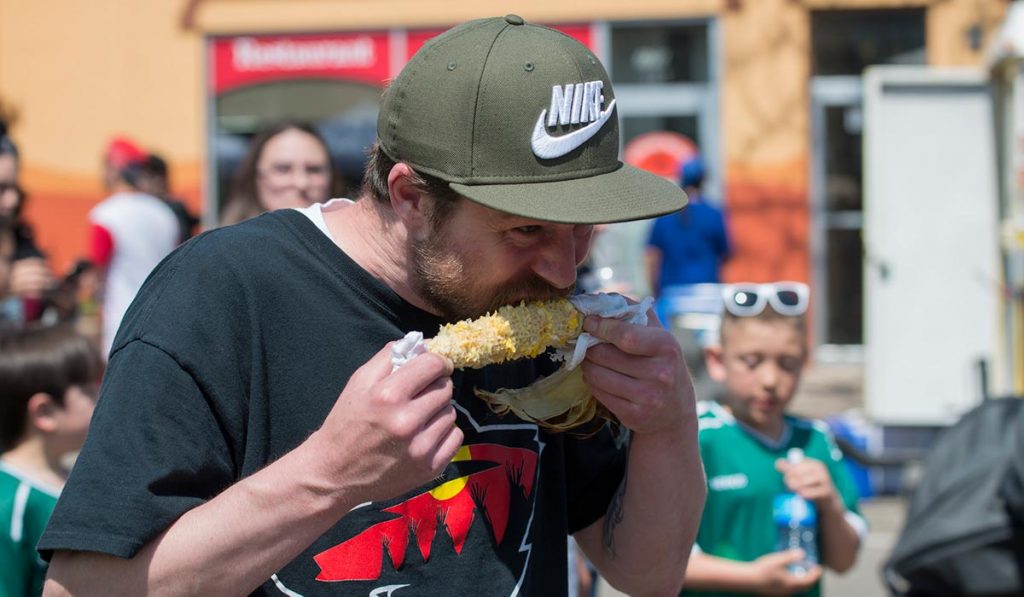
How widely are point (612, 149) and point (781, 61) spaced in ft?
33.9

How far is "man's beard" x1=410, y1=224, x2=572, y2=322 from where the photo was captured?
1.99 meters

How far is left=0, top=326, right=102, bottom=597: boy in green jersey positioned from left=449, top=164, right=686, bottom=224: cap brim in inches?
79.5

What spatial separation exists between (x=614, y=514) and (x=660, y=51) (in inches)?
400

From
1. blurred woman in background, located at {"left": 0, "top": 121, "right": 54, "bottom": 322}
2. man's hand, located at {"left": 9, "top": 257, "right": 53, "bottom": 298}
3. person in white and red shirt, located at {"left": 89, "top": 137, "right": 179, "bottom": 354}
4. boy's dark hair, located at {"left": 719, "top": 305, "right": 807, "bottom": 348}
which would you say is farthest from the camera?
person in white and red shirt, located at {"left": 89, "top": 137, "right": 179, "bottom": 354}

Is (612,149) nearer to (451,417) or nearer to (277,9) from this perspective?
(451,417)

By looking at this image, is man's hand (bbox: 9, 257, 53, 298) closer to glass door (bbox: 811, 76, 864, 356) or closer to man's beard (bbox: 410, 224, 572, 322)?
man's beard (bbox: 410, 224, 572, 322)

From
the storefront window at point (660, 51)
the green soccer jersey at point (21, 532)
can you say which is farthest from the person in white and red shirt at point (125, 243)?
the storefront window at point (660, 51)

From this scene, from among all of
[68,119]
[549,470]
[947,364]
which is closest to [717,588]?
[549,470]

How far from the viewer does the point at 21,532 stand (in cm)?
321

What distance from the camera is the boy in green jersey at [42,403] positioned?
3565 mm

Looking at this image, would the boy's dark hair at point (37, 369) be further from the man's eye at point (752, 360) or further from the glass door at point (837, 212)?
the glass door at point (837, 212)

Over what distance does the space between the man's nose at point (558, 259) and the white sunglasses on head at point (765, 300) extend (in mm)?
1887

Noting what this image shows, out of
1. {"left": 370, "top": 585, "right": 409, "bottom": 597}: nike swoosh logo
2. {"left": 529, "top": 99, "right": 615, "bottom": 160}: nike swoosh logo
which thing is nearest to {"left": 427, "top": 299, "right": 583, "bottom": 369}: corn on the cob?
{"left": 529, "top": 99, "right": 615, "bottom": 160}: nike swoosh logo

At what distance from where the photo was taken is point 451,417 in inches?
70.5
